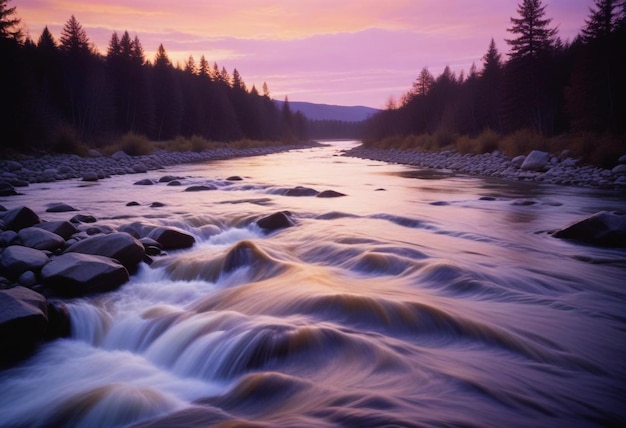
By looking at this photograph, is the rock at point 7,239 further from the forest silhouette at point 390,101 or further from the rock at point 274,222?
the forest silhouette at point 390,101

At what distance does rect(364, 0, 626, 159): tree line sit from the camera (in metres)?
28.4

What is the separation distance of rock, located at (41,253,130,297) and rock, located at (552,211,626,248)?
23.5 ft

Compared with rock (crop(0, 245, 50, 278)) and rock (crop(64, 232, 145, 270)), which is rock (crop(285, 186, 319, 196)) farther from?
rock (crop(0, 245, 50, 278))

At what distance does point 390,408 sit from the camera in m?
2.55

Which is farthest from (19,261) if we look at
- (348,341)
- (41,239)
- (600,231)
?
(600,231)

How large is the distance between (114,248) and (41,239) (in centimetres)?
113

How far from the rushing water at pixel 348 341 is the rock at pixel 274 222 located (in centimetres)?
99

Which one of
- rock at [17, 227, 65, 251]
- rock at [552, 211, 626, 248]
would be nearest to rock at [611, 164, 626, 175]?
rock at [552, 211, 626, 248]

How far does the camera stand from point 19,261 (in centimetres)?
461

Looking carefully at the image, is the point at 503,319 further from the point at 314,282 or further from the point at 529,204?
the point at 529,204

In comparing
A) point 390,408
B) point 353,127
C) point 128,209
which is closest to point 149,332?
point 390,408

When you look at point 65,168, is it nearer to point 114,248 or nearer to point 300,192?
point 300,192

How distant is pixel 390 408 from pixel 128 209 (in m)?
8.74

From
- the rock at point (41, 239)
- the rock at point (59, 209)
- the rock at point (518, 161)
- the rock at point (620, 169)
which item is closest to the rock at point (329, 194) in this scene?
the rock at point (59, 209)
